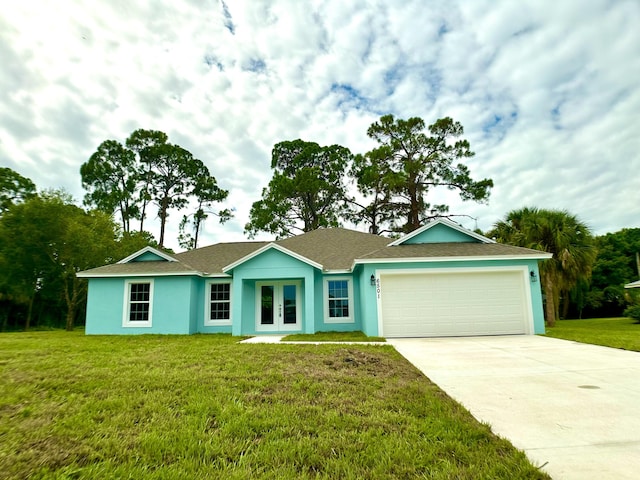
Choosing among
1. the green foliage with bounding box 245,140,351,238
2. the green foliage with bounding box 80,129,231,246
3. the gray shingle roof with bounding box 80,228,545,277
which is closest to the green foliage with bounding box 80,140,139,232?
the green foliage with bounding box 80,129,231,246

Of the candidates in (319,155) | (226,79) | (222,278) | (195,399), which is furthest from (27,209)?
(195,399)

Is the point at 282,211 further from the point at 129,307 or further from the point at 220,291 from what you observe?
the point at 129,307

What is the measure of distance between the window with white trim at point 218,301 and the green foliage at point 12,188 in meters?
18.4

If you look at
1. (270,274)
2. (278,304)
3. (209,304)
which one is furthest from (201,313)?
(270,274)

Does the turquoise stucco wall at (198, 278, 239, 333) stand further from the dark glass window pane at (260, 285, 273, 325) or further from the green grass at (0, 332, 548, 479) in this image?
the green grass at (0, 332, 548, 479)

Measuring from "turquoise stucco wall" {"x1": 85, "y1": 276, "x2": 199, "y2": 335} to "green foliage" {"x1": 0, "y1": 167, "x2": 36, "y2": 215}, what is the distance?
588 inches

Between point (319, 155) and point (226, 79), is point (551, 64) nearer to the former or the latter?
point (226, 79)

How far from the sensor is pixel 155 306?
Result: 45.1ft

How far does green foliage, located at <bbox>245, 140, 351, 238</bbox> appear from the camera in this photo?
2539 cm

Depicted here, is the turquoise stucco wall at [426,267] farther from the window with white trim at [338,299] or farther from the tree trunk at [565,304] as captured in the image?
the tree trunk at [565,304]

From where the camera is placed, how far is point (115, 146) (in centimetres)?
2814

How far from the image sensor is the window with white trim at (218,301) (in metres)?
14.3

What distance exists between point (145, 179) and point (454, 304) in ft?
89.1

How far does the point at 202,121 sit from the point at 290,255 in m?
7.62
